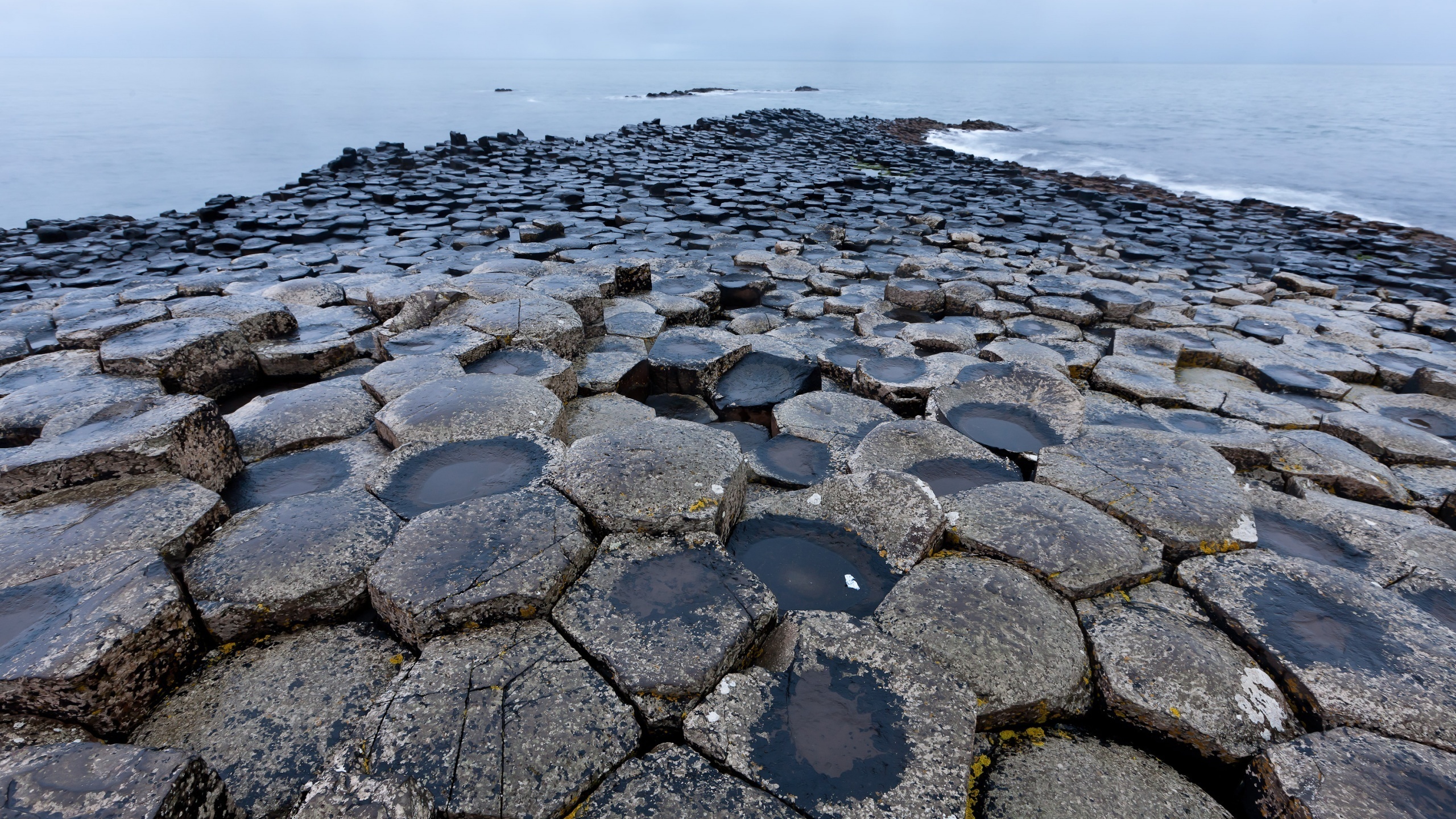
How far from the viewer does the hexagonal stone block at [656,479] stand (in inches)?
86.0

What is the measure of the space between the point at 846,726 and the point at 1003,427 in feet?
7.13

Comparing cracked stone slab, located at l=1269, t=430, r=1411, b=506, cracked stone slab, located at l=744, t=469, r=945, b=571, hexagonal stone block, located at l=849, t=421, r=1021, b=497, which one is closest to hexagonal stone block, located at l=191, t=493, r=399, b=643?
cracked stone slab, located at l=744, t=469, r=945, b=571

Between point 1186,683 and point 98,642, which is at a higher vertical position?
point 98,642

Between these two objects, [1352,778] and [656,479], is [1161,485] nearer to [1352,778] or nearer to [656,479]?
[1352,778]

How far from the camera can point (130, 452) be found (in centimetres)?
229

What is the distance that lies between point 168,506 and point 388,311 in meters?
2.76

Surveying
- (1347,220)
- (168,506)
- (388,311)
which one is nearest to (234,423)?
(168,506)

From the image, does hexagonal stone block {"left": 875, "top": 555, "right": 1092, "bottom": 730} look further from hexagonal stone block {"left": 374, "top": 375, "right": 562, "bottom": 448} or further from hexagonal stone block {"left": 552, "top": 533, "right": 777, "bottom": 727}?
hexagonal stone block {"left": 374, "top": 375, "right": 562, "bottom": 448}

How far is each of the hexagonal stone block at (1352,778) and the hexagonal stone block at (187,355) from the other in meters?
4.87

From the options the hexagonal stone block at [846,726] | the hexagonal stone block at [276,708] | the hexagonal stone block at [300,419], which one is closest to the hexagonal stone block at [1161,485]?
the hexagonal stone block at [846,726]

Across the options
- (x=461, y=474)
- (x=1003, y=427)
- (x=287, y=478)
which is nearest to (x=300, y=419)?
(x=287, y=478)

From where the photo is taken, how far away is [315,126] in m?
26.0

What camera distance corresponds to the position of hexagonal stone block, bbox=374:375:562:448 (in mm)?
2732

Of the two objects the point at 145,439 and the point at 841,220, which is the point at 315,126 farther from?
Answer: the point at 145,439
